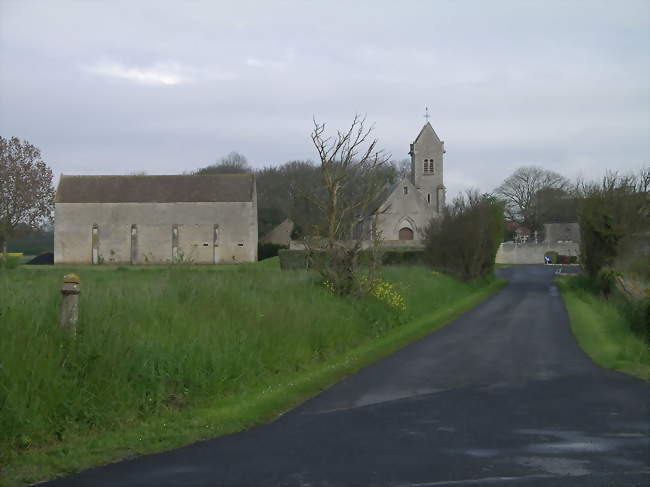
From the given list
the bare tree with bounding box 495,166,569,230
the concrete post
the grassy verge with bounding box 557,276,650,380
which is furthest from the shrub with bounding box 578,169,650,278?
the bare tree with bounding box 495,166,569,230

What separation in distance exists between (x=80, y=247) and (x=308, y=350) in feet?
184

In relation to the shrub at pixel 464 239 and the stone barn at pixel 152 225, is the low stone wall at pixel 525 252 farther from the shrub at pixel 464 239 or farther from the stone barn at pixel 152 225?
the shrub at pixel 464 239

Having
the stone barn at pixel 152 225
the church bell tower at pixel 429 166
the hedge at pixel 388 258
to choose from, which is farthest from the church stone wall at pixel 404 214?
the hedge at pixel 388 258

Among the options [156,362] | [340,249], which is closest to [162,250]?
[340,249]

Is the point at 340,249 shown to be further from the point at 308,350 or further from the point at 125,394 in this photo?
the point at 125,394

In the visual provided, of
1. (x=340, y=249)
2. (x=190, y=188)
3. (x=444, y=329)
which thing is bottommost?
(x=444, y=329)

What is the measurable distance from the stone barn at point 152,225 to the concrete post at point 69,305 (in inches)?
2244

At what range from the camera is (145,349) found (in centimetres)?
1005

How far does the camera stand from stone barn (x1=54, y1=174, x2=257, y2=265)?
2611 inches

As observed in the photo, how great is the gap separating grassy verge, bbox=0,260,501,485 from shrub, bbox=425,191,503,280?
76.1ft

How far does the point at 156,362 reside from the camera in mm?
10008

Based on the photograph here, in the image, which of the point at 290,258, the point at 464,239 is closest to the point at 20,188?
the point at 290,258

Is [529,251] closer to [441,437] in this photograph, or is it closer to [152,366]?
[152,366]

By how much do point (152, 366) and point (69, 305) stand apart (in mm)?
1355
